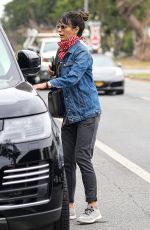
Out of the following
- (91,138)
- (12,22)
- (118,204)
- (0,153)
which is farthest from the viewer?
(12,22)

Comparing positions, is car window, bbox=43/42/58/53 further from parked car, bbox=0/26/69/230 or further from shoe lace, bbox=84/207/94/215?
parked car, bbox=0/26/69/230

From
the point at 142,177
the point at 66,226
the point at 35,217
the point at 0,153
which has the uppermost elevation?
the point at 0,153

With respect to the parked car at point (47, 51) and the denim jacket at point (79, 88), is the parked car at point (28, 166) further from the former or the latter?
the parked car at point (47, 51)

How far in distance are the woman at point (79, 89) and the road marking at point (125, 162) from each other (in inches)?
83.9

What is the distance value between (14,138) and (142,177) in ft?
13.4

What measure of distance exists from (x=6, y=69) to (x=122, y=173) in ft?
11.8

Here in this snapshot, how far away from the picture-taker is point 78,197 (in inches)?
283

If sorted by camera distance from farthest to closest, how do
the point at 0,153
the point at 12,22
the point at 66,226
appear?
the point at 12,22 → the point at 66,226 → the point at 0,153

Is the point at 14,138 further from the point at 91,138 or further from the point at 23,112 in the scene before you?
the point at 91,138

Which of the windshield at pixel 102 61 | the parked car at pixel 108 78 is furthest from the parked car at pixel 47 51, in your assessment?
the parked car at pixel 108 78

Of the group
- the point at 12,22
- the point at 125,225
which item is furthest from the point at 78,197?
the point at 12,22

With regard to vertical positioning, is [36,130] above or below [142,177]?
above

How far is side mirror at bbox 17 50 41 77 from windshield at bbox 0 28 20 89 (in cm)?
15

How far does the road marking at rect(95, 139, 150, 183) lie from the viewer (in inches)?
334
